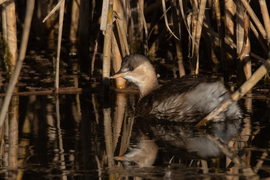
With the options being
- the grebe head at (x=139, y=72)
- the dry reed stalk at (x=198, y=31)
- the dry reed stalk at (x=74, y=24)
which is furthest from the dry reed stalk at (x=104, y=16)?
the dry reed stalk at (x=74, y=24)

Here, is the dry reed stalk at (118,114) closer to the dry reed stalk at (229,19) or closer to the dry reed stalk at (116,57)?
the dry reed stalk at (116,57)

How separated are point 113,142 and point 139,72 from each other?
1.55 metres

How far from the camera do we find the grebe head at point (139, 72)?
18.0 ft

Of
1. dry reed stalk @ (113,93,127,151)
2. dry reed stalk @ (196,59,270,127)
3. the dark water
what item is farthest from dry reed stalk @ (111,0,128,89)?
dry reed stalk @ (196,59,270,127)

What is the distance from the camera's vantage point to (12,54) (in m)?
6.04

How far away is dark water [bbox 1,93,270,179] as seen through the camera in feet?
11.2

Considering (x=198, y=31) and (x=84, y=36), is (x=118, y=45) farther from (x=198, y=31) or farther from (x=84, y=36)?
(x=84, y=36)

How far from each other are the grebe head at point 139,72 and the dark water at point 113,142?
1.02 ft

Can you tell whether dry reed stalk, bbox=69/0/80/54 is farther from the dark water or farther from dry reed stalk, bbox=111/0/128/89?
the dark water

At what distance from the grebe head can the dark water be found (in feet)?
1.02

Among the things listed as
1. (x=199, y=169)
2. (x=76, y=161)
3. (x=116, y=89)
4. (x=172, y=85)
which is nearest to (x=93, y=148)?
(x=76, y=161)

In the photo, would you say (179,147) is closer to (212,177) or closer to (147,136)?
(147,136)

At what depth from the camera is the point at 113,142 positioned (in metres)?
4.16

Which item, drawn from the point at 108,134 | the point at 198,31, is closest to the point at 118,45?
the point at 198,31
